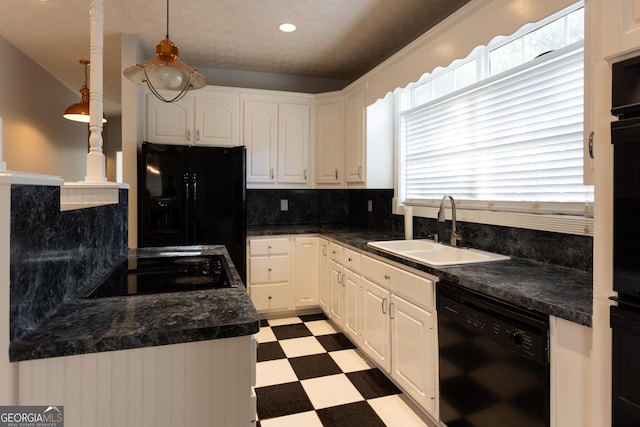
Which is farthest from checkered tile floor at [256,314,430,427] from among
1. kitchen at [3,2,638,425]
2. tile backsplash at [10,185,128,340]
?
tile backsplash at [10,185,128,340]

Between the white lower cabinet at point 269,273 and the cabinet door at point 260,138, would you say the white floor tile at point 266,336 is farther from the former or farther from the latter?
the cabinet door at point 260,138

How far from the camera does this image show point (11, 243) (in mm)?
824

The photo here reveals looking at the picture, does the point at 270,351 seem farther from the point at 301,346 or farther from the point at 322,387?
the point at 322,387

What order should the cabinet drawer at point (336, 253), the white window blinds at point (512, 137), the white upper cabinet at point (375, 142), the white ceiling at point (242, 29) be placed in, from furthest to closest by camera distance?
1. the white upper cabinet at point (375, 142)
2. the cabinet drawer at point (336, 253)
3. the white ceiling at point (242, 29)
4. the white window blinds at point (512, 137)

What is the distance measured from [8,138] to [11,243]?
360 centimetres

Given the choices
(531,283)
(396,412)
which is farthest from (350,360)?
(531,283)

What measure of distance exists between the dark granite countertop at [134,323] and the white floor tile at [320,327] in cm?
223

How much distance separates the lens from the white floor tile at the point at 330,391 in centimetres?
220

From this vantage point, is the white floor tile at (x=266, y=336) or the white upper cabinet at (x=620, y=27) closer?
the white upper cabinet at (x=620, y=27)

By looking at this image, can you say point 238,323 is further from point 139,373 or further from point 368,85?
point 368,85

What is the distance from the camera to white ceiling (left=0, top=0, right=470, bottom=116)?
2725mm

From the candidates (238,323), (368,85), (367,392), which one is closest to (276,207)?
(368,85)

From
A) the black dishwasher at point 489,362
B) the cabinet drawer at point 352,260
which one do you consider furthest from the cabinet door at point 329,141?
the black dishwasher at point 489,362

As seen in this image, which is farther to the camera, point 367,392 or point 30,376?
point 367,392
